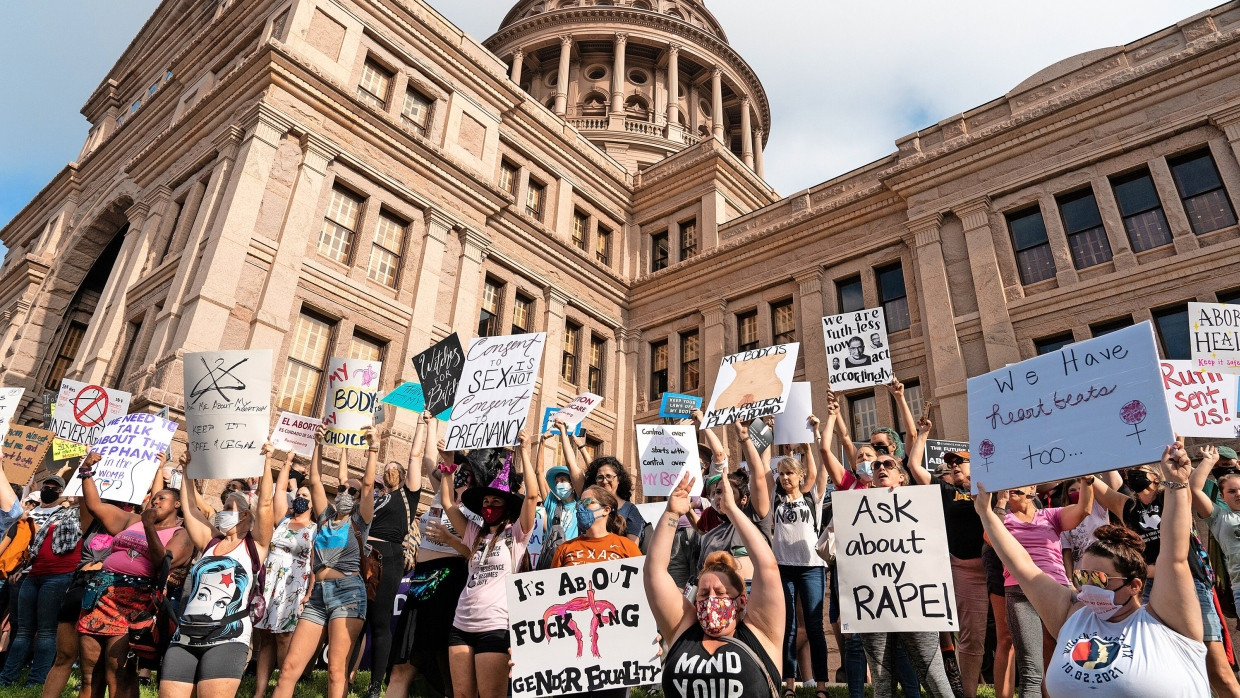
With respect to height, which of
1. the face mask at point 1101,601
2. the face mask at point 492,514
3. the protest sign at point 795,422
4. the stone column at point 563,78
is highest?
the stone column at point 563,78

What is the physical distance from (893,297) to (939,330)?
7.37 ft

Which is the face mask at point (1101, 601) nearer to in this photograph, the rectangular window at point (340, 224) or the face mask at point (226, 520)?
the face mask at point (226, 520)

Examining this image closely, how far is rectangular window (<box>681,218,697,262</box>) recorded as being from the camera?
25.6 metres

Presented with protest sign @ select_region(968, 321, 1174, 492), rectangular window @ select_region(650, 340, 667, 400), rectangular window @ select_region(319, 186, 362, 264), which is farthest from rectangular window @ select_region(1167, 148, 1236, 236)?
rectangular window @ select_region(319, 186, 362, 264)

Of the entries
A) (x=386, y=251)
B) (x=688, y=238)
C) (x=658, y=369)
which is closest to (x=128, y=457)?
(x=386, y=251)

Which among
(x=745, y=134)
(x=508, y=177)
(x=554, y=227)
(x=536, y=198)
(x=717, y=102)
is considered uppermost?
(x=717, y=102)

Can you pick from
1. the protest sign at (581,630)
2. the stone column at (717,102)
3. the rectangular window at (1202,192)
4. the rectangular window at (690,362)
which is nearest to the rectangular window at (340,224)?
the rectangular window at (690,362)

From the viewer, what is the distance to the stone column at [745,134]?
41.4m

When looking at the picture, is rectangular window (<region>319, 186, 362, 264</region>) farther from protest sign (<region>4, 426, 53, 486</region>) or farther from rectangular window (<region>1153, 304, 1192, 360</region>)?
rectangular window (<region>1153, 304, 1192, 360</region>)

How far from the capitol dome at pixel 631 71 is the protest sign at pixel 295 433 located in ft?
98.8

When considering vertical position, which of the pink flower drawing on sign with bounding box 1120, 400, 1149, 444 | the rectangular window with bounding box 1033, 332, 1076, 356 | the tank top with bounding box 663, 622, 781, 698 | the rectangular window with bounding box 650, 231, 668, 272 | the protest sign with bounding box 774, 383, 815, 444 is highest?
the rectangular window with bounding box 650, 231, 668, 272

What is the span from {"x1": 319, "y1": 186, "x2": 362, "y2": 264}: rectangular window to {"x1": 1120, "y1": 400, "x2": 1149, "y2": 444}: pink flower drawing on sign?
56.7 feet

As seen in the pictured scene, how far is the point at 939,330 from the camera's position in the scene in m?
17.9

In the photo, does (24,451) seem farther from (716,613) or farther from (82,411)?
(716,613)
